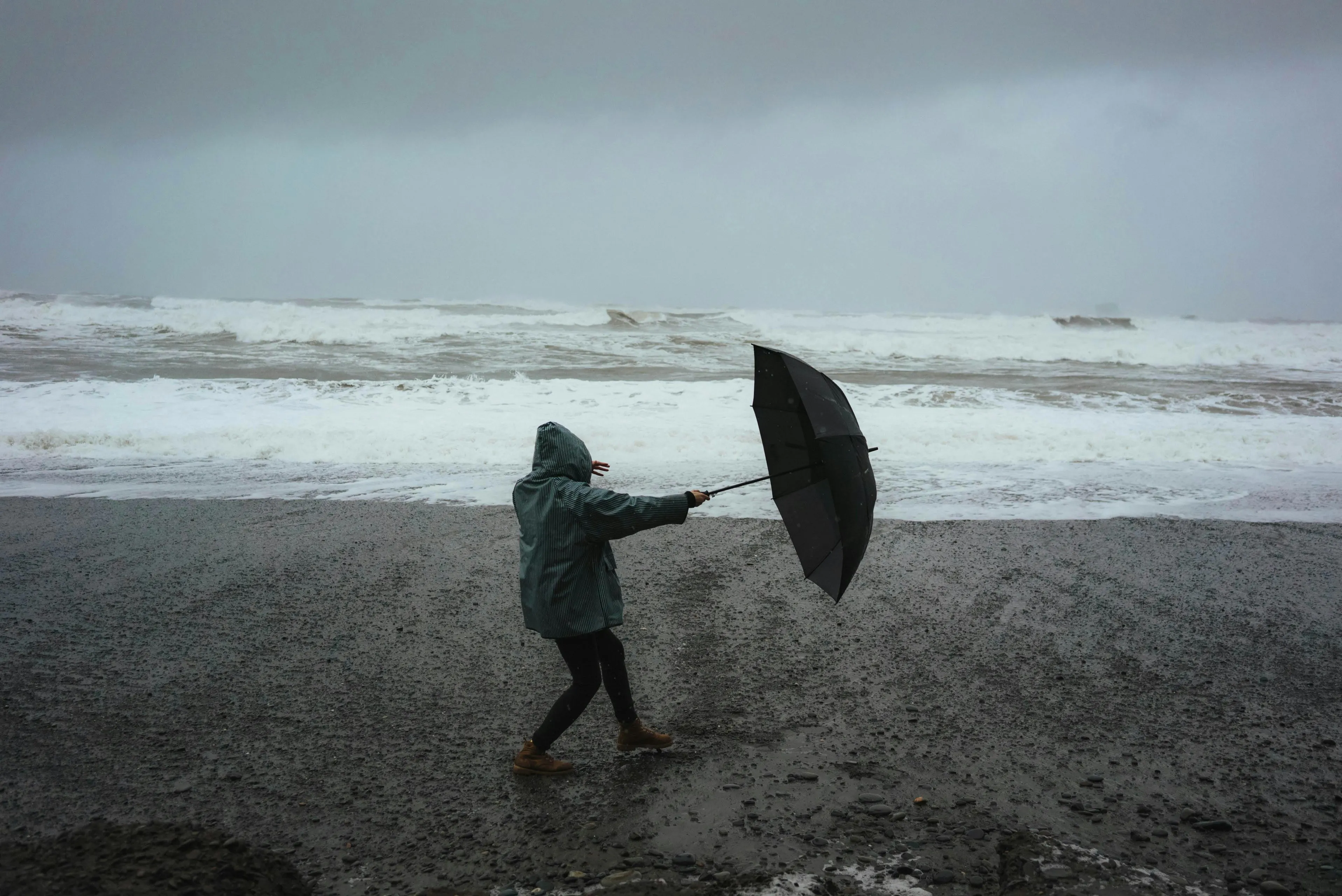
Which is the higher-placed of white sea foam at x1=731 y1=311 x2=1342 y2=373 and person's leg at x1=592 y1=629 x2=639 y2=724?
white sea foam at x1=731 y1=311 x2=1342 y2=373

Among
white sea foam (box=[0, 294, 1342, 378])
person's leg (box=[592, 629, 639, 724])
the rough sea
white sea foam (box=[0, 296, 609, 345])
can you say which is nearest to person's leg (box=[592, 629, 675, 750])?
person's leg (box=[592, 629, 639, 724])

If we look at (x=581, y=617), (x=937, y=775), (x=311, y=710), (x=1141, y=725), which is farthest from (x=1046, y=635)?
(x=311, y=710)

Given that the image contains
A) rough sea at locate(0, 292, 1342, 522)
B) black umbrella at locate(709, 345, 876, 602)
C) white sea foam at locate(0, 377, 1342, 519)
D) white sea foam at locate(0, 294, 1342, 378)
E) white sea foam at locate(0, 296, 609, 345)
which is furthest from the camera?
white sea foam at locate(0, 296, 609, 345)

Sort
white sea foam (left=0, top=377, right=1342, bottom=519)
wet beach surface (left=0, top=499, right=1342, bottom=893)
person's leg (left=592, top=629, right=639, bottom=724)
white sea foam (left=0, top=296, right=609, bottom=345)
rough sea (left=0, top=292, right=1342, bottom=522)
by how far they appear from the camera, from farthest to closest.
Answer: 1. white sea foam (left=0, top=296, right=609, bottom=345)
2. rough sea (left=0, top=292, right=1342, bottom=522)
3. white sea foam (left=0, top=377, right=1342, bottom=519)
4. person's leg (left=592, top=629, right=639, bottom=724)
5. wet beach surface (left=0, top=499, right=1342, bottom=893)

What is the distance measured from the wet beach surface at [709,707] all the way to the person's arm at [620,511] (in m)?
1.06

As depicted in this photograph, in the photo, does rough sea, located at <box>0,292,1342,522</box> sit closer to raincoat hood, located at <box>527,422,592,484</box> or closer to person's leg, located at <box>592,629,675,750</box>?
raincoat hood, located at <box>527,422,592,484</box>

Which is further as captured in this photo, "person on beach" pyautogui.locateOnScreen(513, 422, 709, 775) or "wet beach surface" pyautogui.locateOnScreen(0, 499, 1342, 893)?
"person on beach" pyautogui.locateOnScreen(513, 422, 709, 775)

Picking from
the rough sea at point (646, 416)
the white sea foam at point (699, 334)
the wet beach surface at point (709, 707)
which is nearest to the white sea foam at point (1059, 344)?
the white sea foam at point (699, 334)

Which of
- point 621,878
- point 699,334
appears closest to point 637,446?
point 621,878

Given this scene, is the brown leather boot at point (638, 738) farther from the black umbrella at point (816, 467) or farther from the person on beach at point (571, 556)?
the black umbrella at point (816, 467)

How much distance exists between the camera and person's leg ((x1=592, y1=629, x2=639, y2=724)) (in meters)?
3.37

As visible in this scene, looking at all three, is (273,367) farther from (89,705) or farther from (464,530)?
(89,705)

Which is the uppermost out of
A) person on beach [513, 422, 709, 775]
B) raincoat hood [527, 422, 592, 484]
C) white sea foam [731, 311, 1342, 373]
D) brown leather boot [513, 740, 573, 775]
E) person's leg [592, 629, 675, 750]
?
white sea foam [731, 311, 1342, 373]

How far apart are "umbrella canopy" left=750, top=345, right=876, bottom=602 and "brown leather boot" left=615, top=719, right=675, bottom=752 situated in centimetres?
95
